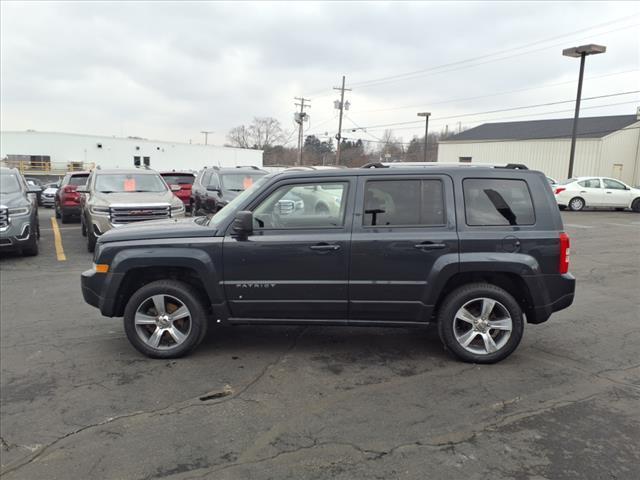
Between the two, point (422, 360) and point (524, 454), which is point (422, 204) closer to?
point (422, 360)

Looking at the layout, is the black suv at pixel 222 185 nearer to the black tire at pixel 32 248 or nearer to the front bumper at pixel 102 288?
the black tire at pixel 32 248

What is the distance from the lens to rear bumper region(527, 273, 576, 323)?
14.2ft

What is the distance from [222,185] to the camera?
42.5 feet

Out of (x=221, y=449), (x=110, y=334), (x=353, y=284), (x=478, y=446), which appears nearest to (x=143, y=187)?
(x=110, y=334)

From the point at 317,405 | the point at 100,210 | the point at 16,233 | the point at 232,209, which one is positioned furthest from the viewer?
the point at 100,210

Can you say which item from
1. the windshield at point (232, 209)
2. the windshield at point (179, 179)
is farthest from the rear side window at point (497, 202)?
the windshield at point (179, 179)

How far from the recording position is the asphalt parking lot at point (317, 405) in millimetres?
2984

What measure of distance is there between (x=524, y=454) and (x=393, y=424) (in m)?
0.84

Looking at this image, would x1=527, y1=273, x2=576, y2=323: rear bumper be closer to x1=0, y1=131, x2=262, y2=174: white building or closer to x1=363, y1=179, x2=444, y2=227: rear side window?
x1=363, y1=179, x2=444, y2=227: rear side window

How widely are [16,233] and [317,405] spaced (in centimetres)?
804

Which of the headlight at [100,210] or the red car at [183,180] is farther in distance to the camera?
the red car at [183,180]

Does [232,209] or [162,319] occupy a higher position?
[232,209]

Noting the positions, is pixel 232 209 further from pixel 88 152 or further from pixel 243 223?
pixel 88 152

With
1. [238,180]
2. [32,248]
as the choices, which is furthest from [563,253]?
[238,180]
